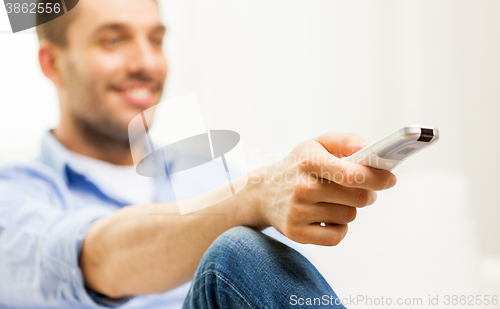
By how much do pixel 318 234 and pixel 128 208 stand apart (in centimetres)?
42

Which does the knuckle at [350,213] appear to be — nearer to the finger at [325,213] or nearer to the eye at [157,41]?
the finger at [325,213]

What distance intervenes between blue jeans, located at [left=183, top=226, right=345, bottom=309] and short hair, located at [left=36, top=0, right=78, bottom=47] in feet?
2.90

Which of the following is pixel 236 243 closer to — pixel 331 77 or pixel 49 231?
pixel 49 231

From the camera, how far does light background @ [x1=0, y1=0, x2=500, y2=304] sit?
3.26 ft

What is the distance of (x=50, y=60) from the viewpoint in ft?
3.29

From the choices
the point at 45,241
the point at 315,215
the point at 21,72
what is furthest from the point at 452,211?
the point at 21,72

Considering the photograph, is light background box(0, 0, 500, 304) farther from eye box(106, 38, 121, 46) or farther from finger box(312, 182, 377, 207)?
finger box(312, 182, 377, 207)

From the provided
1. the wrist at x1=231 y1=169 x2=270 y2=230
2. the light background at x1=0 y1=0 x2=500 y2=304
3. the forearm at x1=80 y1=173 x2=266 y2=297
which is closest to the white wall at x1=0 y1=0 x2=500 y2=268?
the light background at x1=0 y1=0 x2=500 y2=304

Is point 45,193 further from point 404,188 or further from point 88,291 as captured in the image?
point 404,188

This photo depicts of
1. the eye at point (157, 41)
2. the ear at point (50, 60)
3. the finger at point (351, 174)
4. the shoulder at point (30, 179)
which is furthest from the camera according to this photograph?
the eye at point (157, 41)

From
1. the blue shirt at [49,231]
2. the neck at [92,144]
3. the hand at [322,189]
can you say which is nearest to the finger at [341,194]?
the hand at [322,189]

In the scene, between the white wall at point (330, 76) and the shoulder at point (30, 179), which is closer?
the shoulder at point (30, 179)

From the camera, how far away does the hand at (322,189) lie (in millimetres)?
390

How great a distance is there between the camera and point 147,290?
0.69 m
